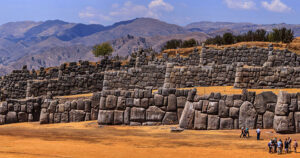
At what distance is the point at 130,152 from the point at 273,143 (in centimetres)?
481

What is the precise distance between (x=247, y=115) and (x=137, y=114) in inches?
208

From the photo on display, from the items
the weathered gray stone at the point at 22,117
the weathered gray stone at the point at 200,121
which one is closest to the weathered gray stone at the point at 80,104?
the weathered gray stone at the point at 22,117

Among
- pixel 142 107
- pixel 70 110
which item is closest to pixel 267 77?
pixel 142 107

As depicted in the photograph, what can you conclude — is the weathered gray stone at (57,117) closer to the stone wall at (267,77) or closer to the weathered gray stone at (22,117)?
the weathered gray stone at (22,117)

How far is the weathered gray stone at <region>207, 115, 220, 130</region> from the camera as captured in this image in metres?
18.0

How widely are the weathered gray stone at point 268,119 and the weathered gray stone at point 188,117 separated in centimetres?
302

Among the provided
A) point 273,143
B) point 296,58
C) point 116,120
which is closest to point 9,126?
point 116,120

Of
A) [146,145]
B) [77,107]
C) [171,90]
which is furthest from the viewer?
[77,107]

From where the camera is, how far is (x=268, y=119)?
17250mm

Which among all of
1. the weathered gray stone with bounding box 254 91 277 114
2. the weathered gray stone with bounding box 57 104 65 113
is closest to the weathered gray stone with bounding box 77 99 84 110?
the weathered gray stone with bounding box 57 104 65 113

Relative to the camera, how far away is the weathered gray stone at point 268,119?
17203 mm

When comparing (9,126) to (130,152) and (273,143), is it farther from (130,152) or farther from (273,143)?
(273,143)

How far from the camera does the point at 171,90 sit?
1980 cm

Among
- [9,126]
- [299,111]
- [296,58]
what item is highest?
[296,58]
